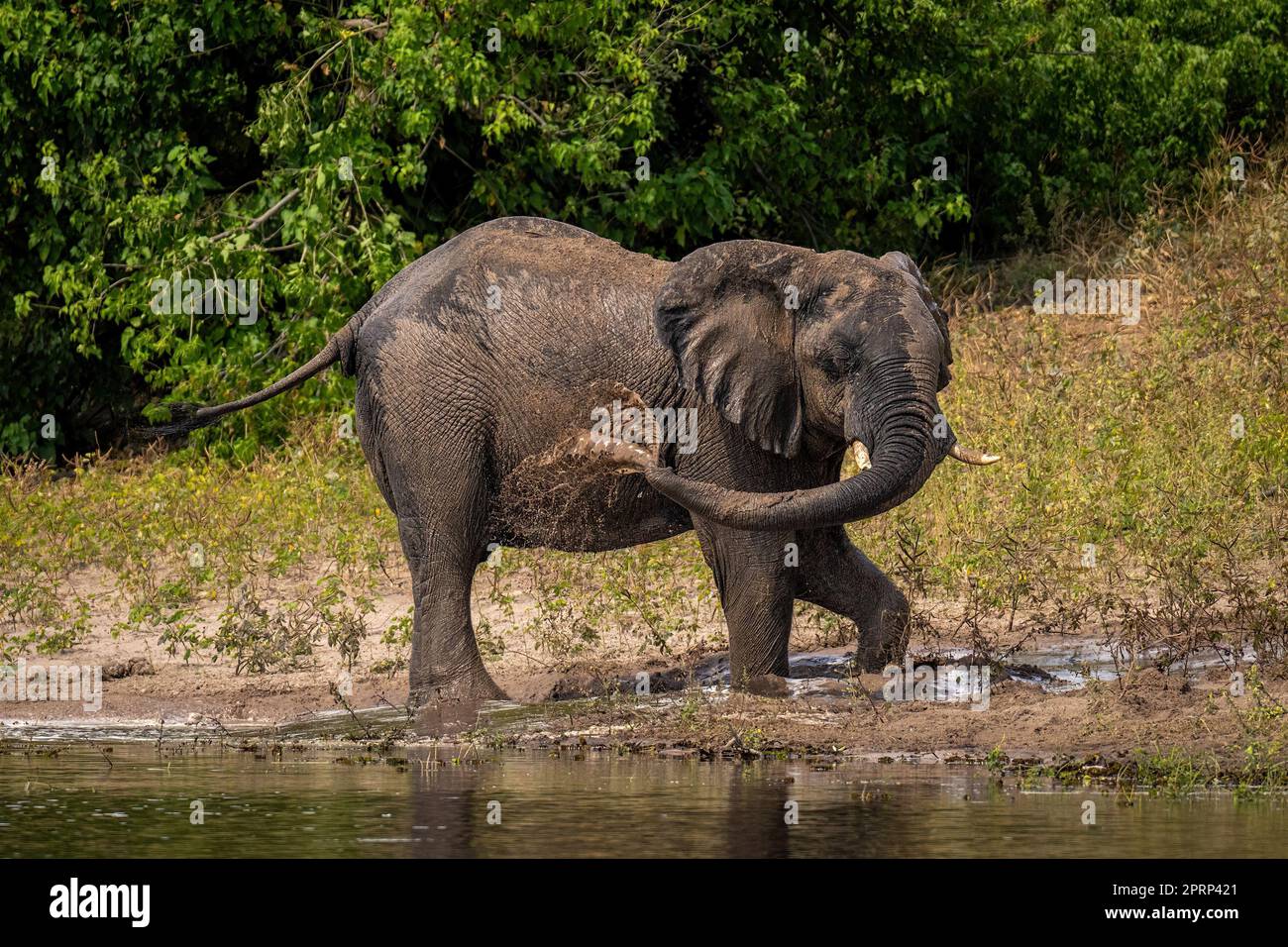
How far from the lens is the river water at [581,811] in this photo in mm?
6605

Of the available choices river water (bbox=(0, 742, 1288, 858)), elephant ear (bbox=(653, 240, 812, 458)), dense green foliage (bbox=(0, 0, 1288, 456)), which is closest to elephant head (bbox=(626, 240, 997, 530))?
elephant ear (bbox=(653, 240, 812, 458))

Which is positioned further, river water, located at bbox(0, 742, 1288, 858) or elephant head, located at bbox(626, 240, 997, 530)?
elephant head, located at bbox(626, 240, 997, 530)

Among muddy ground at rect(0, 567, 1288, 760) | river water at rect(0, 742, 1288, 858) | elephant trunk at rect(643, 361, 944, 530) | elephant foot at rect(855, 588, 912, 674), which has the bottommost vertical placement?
river water at rect(0, 742, 1288, 858)

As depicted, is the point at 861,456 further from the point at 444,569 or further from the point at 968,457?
the point at 444,569

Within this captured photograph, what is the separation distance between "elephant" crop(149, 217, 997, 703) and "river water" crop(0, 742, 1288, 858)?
109 centimetres

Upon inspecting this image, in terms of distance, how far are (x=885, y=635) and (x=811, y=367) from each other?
140cm

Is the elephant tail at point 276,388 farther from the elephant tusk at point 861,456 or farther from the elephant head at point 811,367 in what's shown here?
the elephant tusk at point 861,456

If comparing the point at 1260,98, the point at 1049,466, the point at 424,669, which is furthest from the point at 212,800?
the point at 1260,98

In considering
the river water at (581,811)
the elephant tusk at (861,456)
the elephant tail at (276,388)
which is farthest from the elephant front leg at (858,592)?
the elephant tail at (276,388)

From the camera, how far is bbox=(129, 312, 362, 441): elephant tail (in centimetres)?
1007

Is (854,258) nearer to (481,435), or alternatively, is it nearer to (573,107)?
(481,435)

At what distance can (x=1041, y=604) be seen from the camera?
10.8 meters

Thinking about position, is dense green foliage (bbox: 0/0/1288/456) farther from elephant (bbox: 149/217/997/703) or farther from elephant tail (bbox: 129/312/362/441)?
elephant (bbox: 149/217/997/703)

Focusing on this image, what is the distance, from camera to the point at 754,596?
9156mm
